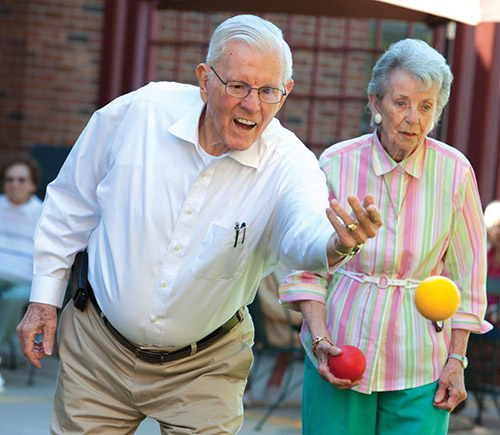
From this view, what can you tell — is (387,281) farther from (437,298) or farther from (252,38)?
(252,38)

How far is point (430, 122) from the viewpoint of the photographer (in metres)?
3.53

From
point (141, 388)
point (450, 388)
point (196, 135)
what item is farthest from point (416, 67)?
point (141, 388)

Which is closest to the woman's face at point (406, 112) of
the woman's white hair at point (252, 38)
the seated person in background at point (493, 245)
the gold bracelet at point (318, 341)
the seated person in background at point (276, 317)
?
the woman's white hair at point (252, 38)

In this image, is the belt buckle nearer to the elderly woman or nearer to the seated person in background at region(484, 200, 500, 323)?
the elderly woman

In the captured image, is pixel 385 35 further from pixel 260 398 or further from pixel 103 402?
pixel 103 402

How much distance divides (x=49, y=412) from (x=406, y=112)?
4058mm

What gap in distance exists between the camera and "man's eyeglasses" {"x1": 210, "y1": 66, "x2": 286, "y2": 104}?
3.02 m

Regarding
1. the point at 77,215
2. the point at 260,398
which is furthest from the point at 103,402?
the point at 260,398

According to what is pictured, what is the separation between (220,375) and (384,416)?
59 cm

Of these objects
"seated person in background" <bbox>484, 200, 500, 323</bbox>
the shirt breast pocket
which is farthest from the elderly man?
"seated person in background" <bbox>484, 200, 500, 323</bbox>

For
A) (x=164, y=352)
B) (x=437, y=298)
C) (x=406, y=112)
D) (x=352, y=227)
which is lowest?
(x=164, y=352)

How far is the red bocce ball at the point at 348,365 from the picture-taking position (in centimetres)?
331

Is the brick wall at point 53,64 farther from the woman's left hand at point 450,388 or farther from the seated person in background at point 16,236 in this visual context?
the woman's left hand at point 450,388

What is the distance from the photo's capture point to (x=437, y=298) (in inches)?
115
